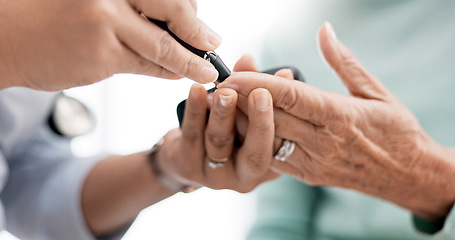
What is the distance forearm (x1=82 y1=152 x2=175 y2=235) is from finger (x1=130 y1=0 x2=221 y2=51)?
0.38 m

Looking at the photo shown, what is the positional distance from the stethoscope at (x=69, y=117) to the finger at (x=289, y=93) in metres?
0.43

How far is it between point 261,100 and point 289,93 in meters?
0.05

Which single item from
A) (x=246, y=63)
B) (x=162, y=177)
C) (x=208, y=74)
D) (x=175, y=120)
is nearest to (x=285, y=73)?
(x=246, y=63)

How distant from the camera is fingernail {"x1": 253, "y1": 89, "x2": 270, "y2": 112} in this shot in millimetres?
530

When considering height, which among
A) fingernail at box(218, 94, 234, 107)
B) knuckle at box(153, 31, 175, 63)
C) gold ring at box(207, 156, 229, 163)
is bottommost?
gold ring at box(207, 156, 229, 163)

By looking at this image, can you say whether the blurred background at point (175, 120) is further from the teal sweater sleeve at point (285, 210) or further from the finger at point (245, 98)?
the finger at point (245, 98)

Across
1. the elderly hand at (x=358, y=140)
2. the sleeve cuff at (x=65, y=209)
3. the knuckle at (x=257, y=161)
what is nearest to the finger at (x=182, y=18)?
the elderly hand at (x=358, y=140)

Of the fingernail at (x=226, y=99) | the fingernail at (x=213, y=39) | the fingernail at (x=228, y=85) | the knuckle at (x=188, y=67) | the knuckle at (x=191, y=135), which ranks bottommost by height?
the knuckle at (x=191, y=135)

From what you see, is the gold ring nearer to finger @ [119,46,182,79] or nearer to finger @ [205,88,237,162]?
finger @ [205,88,237,162]

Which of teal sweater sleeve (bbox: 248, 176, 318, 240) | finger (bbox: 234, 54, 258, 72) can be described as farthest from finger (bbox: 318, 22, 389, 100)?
teal sweater sleeve (bbox: 248, 176, 318, 240)

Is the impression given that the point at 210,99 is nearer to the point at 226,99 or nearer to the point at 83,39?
the point at 226,99

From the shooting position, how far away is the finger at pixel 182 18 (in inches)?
16.1

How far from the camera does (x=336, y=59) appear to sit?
625 millimetres

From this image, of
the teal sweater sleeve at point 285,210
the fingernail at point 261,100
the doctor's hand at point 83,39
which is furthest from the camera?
the teal sweater sleeve at point 285,210
